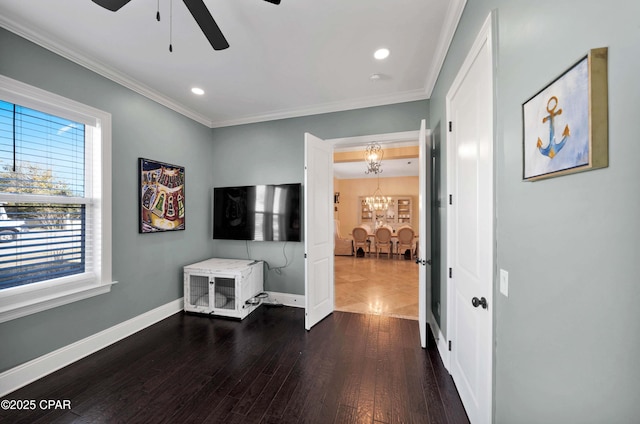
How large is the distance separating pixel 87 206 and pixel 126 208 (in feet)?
1.16

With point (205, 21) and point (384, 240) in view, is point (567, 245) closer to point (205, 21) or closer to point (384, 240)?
point (205, 21)

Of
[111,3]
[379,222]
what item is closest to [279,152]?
[111,3]

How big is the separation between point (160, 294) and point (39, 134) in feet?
6.81

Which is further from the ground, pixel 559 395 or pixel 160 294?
pixel 559 395

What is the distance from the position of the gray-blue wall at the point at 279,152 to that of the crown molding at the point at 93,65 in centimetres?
77

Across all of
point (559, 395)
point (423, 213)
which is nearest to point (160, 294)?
point (423, 213)

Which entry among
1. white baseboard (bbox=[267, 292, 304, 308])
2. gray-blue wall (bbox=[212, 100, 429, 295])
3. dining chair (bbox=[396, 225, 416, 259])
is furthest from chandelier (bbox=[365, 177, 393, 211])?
white baseboard (bbox=[267, 292, 304, 308])

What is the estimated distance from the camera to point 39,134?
7.06 ft


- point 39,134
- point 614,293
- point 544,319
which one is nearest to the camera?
point 614,293

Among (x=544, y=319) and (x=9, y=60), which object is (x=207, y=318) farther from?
(x=544, y=319)

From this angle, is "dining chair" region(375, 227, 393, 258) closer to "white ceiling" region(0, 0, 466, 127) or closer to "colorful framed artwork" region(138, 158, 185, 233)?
"white ceiling" region(0, 0, 466, 127)

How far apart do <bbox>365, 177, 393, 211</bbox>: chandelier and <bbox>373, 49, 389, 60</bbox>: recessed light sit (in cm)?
580

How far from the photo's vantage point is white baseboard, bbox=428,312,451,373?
2227mm

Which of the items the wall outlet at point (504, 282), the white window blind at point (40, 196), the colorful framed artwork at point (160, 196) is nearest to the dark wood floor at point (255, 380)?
the white window blind at point (40, 196)
